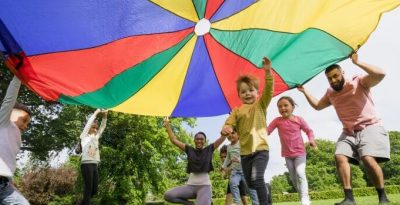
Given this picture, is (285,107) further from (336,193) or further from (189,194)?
(336,193)

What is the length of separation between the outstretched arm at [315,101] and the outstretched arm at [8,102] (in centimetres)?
275

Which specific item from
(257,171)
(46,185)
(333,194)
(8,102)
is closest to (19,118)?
(8,102)

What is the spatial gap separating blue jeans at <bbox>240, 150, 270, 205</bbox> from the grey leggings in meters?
1.37

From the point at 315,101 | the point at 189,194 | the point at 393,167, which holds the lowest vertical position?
the point at 189,194

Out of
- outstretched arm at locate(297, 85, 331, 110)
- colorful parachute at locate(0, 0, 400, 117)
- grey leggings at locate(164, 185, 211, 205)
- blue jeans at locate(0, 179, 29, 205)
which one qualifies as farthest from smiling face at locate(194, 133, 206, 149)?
blue jeans at locate(0, 179, 29, 205)

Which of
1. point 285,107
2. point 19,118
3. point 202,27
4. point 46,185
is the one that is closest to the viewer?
point 19,118

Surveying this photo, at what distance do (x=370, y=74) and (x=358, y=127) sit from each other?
1.63 ft

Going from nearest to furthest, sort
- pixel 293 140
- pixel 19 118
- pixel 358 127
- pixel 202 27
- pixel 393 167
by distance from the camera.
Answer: pixel 19 118 < pixel 358 127 < pixel 202 27 < pixel 293 140 < pixel 393 167

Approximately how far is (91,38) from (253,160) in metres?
2.11

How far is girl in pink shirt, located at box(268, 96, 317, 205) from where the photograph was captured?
4.57 m

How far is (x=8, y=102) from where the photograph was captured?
3.14 metres

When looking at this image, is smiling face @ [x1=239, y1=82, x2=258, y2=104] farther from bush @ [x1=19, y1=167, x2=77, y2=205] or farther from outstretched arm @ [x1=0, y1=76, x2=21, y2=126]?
bush @ [x1=19, y1=167, x2=77, y2=205]

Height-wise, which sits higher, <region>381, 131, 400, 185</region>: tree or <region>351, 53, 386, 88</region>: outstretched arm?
<region>381, 131, 400, 185</region>: tree

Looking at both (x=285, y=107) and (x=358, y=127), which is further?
(x=285, y=107)
